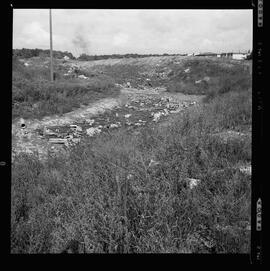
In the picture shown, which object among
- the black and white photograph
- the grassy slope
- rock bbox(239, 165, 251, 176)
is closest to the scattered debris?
the black and white photograph

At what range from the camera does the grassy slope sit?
2.18m

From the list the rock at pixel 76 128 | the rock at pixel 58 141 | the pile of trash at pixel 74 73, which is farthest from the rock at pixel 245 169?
the pile of trash at pixel 74 73

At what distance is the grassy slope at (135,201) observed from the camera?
2.18m

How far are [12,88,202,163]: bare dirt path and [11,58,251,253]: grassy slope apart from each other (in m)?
1.15

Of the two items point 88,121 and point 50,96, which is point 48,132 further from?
point 50,96

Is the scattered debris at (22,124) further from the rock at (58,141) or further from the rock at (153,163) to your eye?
the rock at (153,163)

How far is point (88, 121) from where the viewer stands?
23.2 feet

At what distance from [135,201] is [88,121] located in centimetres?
472

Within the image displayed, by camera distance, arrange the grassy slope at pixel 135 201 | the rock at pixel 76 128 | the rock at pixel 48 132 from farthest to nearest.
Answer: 1. the rock at pixel 76 128
2. the rock at pixel 48 132
3. the grassy slope at pixel 135 201

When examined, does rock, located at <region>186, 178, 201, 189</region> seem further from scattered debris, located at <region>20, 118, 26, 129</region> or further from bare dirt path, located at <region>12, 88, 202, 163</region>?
scattered debris, located at <region>20, 118, 26, 129</region>

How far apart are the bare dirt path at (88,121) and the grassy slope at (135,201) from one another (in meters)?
1.15

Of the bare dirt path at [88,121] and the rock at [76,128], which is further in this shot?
the rock at [76,128]
